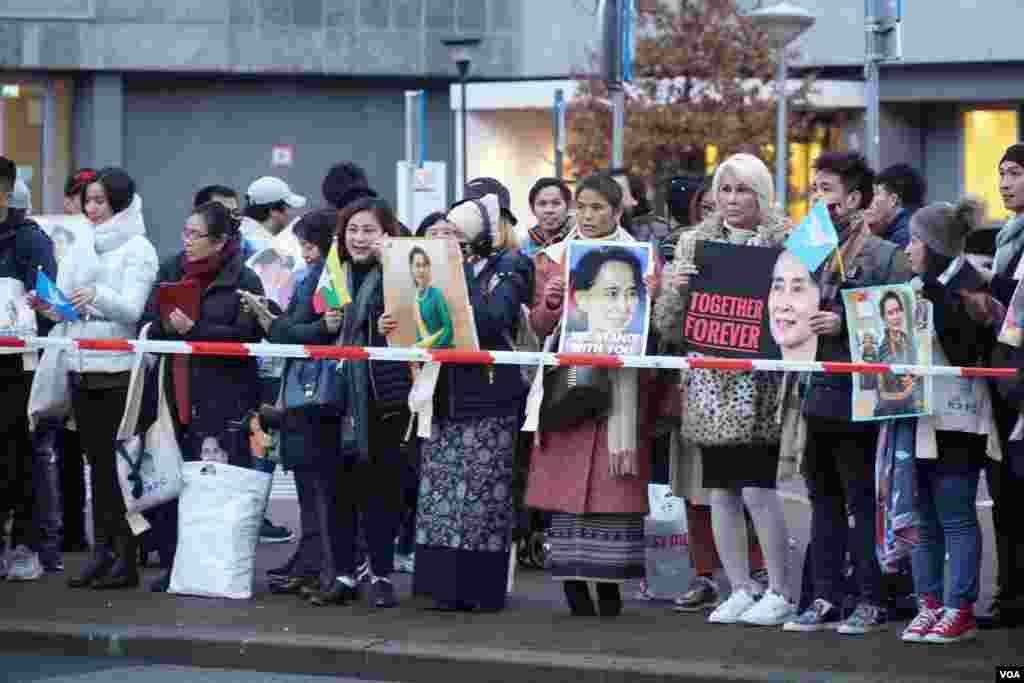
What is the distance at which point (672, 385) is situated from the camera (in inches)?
375

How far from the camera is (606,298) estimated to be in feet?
30.6

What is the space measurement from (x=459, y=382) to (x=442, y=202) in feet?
46.9

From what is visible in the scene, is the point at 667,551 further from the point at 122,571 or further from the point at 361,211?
the point at 122,571

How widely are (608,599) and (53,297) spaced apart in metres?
3.03

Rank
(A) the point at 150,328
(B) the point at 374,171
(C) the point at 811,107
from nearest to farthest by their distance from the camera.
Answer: (A) the point at 150,328, (C) the point at 811,107, (B) the point at 374,171

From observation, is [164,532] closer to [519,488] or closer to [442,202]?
[519,488]

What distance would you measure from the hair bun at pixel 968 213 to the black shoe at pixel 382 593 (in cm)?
311

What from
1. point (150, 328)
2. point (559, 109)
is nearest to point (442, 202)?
point (559, 109)

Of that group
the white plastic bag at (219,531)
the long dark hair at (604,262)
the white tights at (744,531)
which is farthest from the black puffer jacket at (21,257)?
the white tights at (744,531)

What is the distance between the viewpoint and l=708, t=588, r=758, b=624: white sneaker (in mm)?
9367

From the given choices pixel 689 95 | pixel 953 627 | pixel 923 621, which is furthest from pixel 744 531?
pixel 689 95

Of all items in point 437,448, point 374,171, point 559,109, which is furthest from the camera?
point 374,171

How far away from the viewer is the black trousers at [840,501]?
907 centimetres

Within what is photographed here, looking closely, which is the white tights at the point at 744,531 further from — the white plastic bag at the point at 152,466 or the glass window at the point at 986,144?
the glass window at the point at 986,144
